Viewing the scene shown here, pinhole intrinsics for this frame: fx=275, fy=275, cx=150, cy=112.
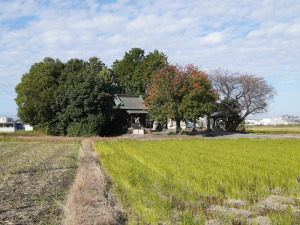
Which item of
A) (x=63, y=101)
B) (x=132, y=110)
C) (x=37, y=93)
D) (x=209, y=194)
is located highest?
(x=37, y=93)

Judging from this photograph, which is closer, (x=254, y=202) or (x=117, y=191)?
(x=254, y=202)

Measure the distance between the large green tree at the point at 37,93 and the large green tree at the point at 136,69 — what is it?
1359 centimetres

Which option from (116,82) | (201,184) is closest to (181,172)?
(201,184)

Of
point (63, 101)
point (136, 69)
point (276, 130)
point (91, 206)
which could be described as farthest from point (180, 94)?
point (276, 130)

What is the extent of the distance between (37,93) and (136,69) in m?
16.5

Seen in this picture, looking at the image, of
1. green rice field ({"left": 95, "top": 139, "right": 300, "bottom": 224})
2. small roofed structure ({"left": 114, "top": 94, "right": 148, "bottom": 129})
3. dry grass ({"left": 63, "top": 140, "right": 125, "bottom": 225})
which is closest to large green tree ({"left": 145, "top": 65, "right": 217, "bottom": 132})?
small roofed structure ({"left": 114, "top": 94, "right": 148, "bottom": 129})

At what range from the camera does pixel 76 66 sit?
90.6ft

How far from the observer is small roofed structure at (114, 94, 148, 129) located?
3008 cm

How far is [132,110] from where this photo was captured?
3058cm

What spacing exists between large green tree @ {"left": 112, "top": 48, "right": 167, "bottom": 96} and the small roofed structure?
499 centimetres

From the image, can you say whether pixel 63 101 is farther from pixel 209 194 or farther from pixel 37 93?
pixel 209 194

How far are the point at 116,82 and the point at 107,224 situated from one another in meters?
41.0

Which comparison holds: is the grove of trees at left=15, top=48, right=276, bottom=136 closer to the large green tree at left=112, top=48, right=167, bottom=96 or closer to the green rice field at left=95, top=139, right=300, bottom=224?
the large green tree at left=112, top=48, right=167, bottom=96

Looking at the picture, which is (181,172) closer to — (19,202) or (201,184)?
(201,184)
